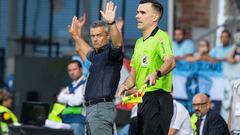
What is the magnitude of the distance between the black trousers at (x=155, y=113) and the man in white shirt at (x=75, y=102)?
388 centimetres

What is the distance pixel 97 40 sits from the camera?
1087 centimetres

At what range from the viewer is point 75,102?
45.6 ft

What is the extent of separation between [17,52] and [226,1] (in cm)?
413

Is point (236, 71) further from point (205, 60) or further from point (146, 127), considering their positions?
point (146, 127)

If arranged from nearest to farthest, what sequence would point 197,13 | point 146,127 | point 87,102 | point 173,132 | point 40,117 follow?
point 146,127 < point 87,102 < point 173,132 < point 40,117 < point 197,13

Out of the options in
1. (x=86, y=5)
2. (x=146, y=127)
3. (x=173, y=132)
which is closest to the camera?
(x=146, y=127)

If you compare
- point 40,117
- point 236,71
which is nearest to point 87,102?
point 40,117

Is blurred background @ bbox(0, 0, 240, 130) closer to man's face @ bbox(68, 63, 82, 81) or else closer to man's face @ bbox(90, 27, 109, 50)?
man's face @ bbox(68, 63, 82, 81)

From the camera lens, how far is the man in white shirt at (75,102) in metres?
13.9

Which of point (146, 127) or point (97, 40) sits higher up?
point (97, 40)

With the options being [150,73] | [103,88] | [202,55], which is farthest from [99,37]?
[202,55]

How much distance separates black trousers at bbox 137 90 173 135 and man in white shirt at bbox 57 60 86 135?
12.7 feet

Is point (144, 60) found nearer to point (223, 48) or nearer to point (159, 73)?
point (159, 73)

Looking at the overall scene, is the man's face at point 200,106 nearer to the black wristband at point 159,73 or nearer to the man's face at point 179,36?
the black wristband at point 159,73
